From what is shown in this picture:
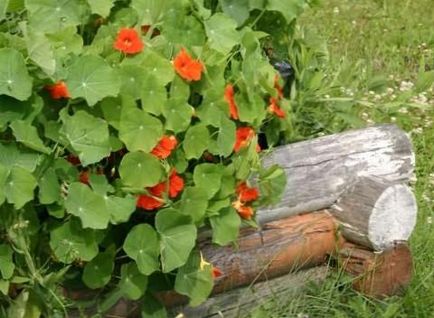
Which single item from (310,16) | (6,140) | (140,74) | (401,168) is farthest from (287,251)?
(310,16)

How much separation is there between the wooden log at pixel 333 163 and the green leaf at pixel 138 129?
2.03 ft

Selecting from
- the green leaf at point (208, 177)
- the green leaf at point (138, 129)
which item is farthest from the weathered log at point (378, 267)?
the green leaf at point (138, 129)

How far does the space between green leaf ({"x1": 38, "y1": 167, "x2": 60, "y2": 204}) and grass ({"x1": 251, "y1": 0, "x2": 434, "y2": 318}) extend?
33.3 inches

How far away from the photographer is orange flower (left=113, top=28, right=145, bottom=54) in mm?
2809

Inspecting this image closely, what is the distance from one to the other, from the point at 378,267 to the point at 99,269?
1.08 metres

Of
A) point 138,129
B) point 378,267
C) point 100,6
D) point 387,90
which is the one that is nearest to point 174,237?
point 138,129

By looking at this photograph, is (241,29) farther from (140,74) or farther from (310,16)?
(310,16)

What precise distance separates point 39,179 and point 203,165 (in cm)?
47

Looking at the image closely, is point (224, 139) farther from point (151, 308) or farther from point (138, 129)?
point (151, 308)

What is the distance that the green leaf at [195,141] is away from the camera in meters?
2.87

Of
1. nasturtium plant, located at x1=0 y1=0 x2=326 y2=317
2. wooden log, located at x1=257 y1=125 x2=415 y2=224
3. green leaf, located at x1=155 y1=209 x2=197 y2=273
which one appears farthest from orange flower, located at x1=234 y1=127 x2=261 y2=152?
green leaf, located at x1=155 y1=209 x2=197 y2=273

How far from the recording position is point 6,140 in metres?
2.63

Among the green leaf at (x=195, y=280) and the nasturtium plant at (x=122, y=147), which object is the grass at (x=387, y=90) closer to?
the green leaf at (x=195, y=280)

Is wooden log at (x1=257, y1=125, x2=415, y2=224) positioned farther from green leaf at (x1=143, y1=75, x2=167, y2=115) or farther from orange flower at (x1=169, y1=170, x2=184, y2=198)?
green leaf at (x1=143, y1=75, x2=167, y2=115)
